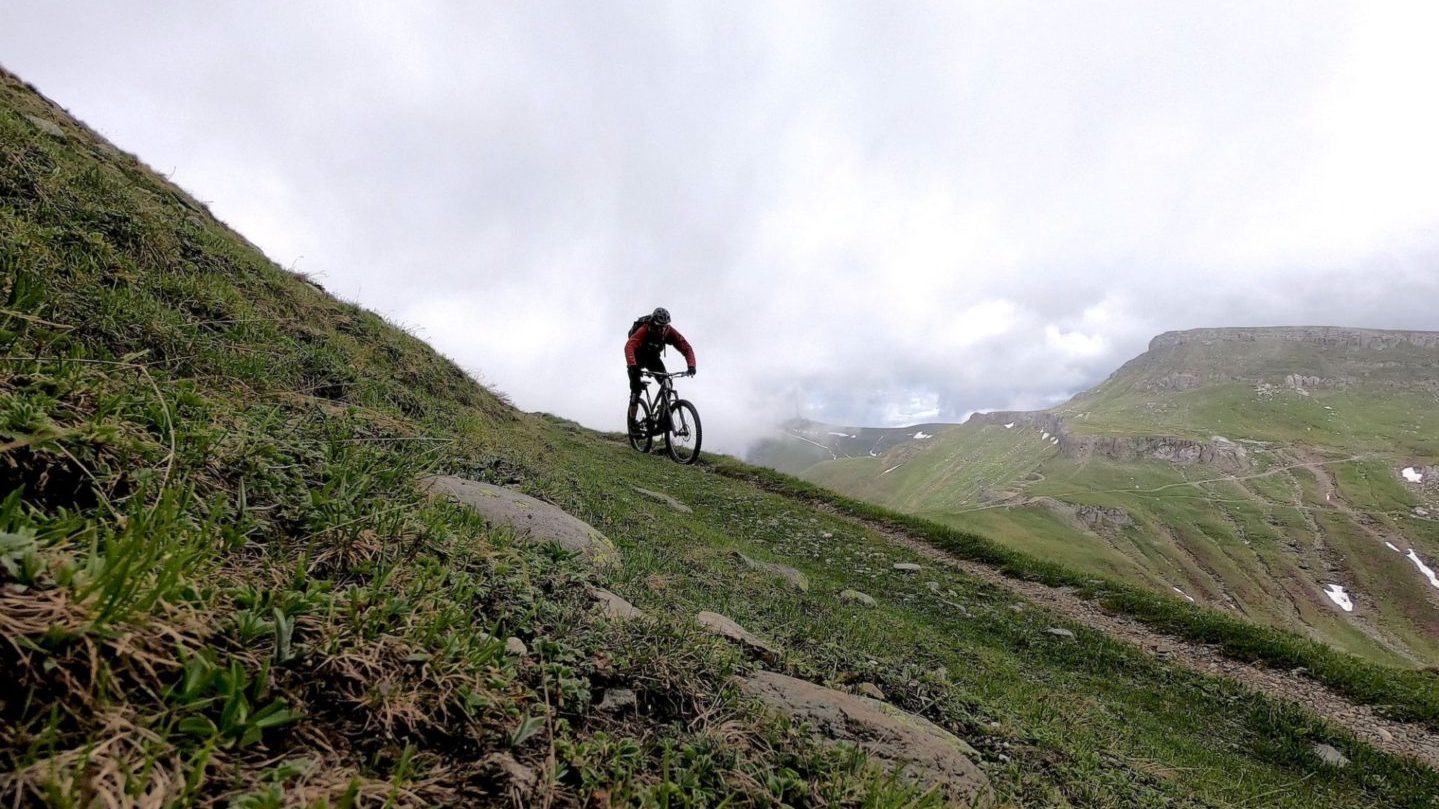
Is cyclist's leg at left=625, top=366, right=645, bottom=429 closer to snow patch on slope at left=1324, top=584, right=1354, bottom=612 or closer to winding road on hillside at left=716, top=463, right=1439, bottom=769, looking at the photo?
winding road on hillside at left=716, top=463, right=1439, bottom=769

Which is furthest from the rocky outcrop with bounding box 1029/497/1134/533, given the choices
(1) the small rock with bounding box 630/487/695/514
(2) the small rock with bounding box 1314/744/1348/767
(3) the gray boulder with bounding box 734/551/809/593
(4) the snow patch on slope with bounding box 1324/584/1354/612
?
(3) the gray boulder with bounding box 734/551/809/593

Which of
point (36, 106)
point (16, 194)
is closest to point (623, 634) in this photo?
point (16, 194)

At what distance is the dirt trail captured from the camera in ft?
27.4

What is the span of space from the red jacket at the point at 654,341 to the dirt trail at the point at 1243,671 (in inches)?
332

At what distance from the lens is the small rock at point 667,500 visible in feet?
42.4

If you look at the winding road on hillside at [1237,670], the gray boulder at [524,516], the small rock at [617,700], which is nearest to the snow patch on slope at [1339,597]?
the winding road on hillside at [1237,670]

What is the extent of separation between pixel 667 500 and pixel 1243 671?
10764 millimetres

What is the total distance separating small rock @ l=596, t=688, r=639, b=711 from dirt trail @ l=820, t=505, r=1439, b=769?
429 inches

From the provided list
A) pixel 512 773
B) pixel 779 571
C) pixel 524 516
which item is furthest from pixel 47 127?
pixel 779 571

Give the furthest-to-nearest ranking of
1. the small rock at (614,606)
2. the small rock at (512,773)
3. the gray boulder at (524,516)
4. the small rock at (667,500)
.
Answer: the small rock at (667,500) < the gray boulder at (524,516) < the small rock at (614,606) < the small rock at (512,773)

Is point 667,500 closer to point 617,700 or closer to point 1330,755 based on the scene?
point 617,700

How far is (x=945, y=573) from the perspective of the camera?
13.5 meters

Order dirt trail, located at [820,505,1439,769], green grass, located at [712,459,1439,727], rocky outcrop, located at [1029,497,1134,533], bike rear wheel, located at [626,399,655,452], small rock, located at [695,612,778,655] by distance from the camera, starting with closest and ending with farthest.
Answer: small rock, located at [695,612,778,655], dirt trail, located at [820,505,1439,769], green grass, located at [712,459,1439,727], bike rear wheel, located at [626,399,655,452], rocky outcrop, located at [1029,497,1134,533]

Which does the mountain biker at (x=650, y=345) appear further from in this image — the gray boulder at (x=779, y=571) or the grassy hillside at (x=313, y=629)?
the grassy hillside at (x=313, y=629)
